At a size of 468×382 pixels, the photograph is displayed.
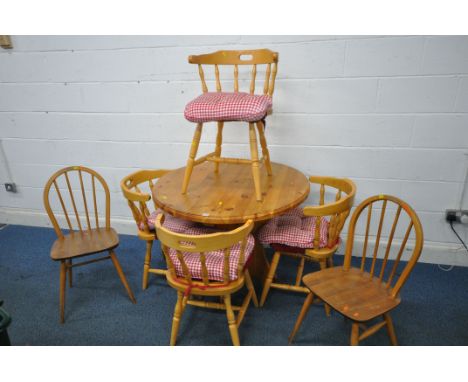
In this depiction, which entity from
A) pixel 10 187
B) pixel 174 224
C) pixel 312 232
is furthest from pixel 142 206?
pixel 10 187

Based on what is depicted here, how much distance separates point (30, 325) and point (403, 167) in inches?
96.9

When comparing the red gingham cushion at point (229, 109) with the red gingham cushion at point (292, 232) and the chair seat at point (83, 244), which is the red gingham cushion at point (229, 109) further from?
the chair seat at point (83, 244)

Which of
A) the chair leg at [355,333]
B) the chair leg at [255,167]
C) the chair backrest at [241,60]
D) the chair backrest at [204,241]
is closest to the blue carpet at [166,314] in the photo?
the chair leg at [355,333]

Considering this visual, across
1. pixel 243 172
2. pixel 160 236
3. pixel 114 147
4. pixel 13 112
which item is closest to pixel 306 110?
pixel 243 172

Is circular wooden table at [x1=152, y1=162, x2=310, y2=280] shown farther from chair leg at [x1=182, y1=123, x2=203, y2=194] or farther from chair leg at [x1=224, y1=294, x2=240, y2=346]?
chair leg at [x1=224, y1=294, x2=240, y2=346]

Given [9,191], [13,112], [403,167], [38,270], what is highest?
[13,112]

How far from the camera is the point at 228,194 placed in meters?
1.74

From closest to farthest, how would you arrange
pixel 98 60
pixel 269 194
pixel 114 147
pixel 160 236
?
pixel 160 236, pixel 269 194, pixel 98 60, pixel 114 147

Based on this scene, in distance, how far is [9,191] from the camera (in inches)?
114

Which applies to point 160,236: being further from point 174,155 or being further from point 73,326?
point 174,155

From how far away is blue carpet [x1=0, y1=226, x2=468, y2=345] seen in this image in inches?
68.9

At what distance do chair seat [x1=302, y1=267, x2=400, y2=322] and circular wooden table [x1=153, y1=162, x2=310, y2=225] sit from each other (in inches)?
15.0

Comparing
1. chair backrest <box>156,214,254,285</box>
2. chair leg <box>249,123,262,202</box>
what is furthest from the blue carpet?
chair leg <box>249,123,262,202</box>

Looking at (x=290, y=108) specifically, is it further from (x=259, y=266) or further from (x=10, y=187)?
(x=10, y=187)
